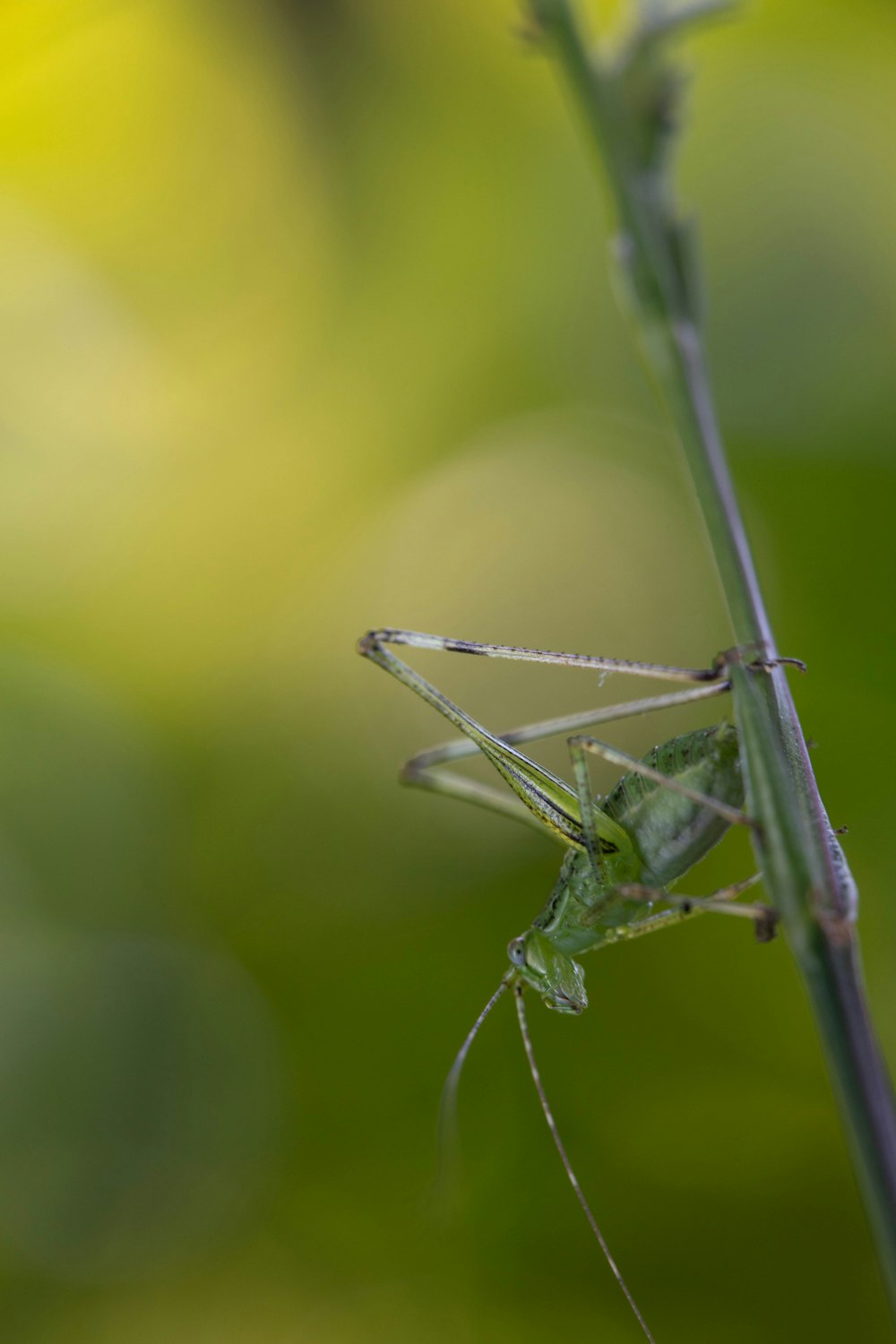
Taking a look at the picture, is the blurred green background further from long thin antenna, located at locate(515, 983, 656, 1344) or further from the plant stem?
the plant stem

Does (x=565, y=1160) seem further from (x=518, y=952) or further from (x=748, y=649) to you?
(x=748, y=649)

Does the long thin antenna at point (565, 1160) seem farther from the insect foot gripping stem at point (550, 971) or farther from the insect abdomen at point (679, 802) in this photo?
the insect abdomen at point (679, 802)

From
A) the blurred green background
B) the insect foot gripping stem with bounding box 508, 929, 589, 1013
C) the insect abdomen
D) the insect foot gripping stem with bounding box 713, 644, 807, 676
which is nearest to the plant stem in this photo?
the insect foot gripping stem with bounding box 713, 644, 807, 676

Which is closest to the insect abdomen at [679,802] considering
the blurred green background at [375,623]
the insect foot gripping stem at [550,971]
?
the insect foot gripping stem at [550,971]

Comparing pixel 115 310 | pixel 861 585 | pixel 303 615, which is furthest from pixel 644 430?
pixel 115 310

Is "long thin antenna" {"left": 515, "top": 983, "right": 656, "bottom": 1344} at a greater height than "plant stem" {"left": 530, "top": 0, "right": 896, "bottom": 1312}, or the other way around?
"plant stem" {"left": 530, "top": 0, "right": 896, "bottom": 1312}

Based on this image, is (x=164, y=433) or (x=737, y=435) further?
(x=164, y=433)

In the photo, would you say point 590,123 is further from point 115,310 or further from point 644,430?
point 115,310
